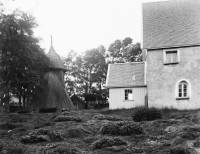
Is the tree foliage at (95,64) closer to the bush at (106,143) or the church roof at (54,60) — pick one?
the church roof at (54,60)

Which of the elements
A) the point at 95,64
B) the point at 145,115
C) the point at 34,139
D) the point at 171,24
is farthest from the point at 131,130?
the point at 95,64

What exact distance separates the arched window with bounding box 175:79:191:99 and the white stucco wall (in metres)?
0.24

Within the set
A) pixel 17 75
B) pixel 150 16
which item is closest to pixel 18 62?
pixel 17 75

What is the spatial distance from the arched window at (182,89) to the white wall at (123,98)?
4.29 meters

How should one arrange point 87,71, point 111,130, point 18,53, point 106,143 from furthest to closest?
point 87,71, point 18,53, point 111,130, point 106,143

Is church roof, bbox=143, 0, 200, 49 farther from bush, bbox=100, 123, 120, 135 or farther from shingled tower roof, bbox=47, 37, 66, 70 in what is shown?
shingled tower roof, bbox=47, 37, 66, 70

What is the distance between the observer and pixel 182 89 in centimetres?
2489

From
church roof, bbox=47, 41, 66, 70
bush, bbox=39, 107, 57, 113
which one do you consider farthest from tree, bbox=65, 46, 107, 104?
bush, bbox=39, 107, 57, 113

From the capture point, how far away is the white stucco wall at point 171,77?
24.5 meters

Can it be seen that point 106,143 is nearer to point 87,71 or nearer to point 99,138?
point 99,138

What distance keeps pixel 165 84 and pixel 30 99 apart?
63.6 ft

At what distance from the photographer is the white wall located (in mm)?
28672

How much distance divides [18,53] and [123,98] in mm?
13579

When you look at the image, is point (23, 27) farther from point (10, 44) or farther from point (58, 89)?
point (58, 89)
